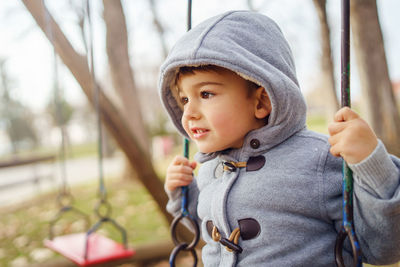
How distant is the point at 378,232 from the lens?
3.31 feet

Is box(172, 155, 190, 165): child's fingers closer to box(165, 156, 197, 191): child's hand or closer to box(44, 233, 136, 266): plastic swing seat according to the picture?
box(165, 156, 197, 191): child's hand

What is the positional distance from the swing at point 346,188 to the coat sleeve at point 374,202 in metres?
0.03

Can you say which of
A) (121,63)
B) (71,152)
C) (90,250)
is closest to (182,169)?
(90,250)

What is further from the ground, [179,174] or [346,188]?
[346,188]

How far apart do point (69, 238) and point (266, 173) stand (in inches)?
67.3

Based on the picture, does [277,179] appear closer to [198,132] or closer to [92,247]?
[198,132]

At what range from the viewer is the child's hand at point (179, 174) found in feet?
5.22

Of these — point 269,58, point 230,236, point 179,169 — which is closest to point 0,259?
point 179,169

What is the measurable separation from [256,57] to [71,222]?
4.96 m

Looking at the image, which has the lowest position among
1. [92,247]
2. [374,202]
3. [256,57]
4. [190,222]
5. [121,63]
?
[92,247]

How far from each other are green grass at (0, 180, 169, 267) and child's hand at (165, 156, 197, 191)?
1.77 metres

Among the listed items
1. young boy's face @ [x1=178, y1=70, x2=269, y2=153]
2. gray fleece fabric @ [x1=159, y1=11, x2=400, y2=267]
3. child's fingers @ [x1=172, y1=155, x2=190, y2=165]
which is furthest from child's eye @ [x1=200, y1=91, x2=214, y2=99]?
child's fingers @ [x1=172, y1=155, x2=190, y2=165]

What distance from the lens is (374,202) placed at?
0.96 meters

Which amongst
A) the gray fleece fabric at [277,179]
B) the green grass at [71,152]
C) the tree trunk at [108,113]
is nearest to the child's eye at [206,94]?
the gray fleece fabric at [277,179]
